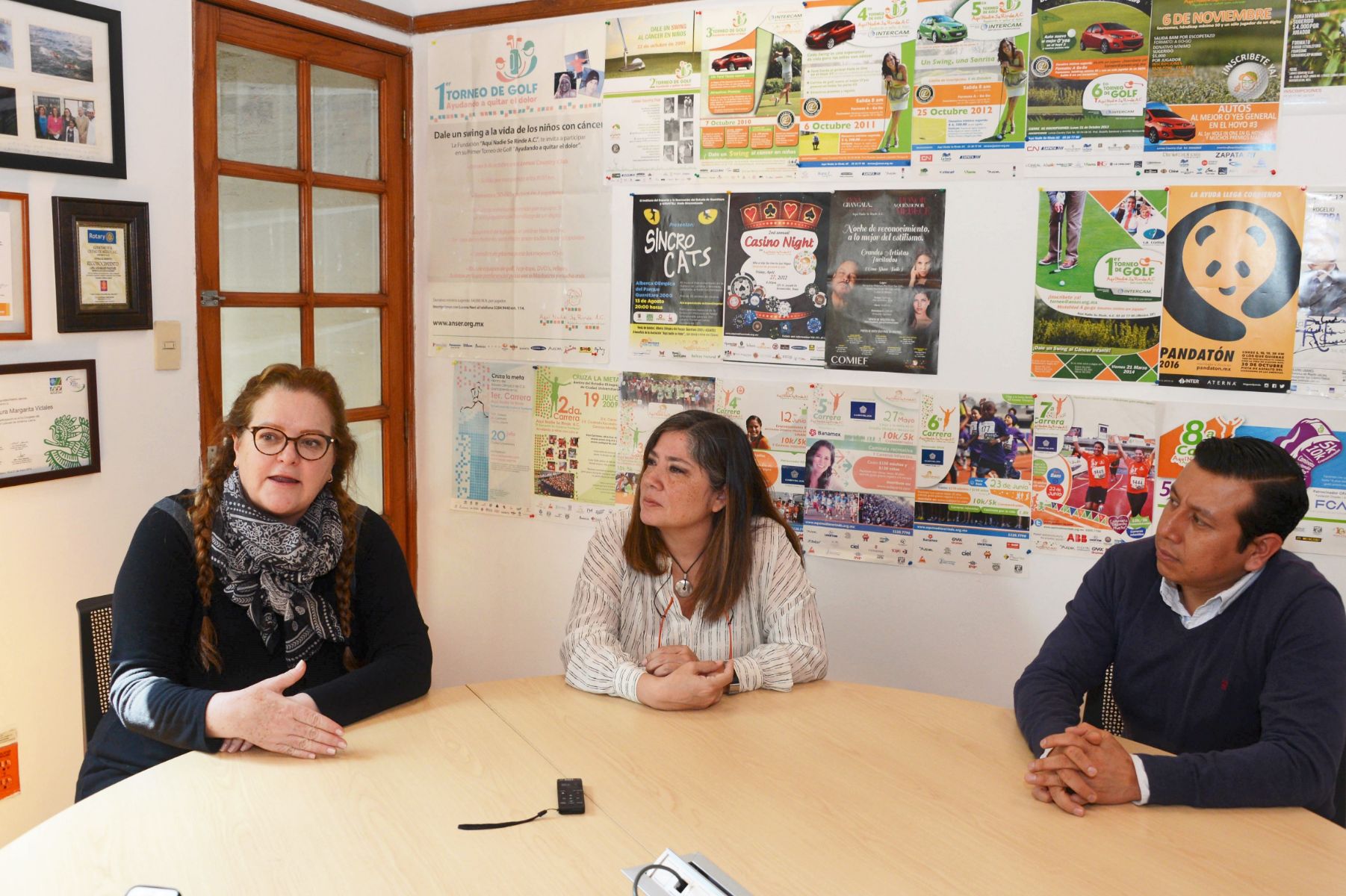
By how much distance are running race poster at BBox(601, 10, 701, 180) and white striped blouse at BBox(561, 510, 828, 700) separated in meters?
1.29

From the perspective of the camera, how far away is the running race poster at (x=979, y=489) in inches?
110

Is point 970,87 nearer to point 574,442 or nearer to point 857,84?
point 857,84

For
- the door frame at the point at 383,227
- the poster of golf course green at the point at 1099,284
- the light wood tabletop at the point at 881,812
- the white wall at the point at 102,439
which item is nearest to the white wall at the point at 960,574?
the poster of golf course green at the point at 1099,284

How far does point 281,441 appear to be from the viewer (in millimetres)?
2062

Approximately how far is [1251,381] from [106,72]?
2.83 meters

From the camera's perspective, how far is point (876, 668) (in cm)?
301

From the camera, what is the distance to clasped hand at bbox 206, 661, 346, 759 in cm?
175

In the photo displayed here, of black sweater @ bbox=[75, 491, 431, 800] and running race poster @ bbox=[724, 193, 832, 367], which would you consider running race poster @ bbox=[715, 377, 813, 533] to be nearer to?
running race poster @ bbox=[724, 193, 832, 367]

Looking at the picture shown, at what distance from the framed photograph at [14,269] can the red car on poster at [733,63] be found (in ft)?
5.88

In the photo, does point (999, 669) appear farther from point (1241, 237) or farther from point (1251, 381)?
point (1241, 237)

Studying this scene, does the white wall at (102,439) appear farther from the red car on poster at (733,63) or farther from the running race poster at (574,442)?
the red car on poster at (733,63)

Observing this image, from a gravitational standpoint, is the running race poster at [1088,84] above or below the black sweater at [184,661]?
above

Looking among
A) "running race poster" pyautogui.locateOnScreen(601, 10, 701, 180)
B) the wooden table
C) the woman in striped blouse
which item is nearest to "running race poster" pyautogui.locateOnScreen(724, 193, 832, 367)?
"running race poster" pyautogui.locateOnScreen(601, 10, 701, 180)

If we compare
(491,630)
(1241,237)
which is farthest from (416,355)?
(1241,237)
